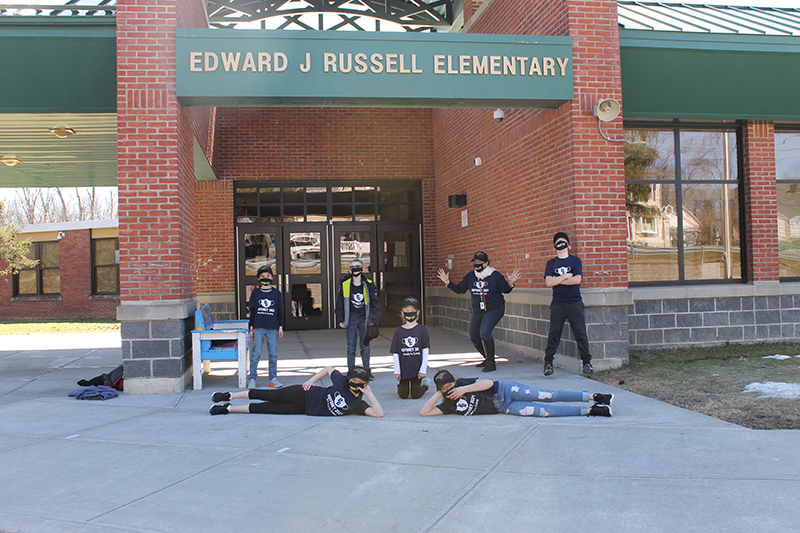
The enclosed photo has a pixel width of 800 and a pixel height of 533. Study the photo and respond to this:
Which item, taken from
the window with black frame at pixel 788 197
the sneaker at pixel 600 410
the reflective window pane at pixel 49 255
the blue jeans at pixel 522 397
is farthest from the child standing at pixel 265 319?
the reflective window pane at pixel 49 255

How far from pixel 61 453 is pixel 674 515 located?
4.69m

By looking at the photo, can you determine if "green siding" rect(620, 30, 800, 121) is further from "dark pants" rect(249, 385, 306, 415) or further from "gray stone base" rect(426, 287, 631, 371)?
"dark pants" rect(249, 385, 306, 415)

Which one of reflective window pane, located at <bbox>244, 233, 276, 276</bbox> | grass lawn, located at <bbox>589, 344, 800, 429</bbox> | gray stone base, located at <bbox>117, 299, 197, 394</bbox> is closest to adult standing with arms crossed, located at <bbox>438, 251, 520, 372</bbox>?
grass lawn, located at <bbox>589, 344, 800, 429</bbox>

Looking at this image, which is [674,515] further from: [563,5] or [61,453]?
[563,5]

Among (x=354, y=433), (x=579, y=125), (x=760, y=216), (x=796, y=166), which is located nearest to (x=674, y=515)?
(x=354, y=433)

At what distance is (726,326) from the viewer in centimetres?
966

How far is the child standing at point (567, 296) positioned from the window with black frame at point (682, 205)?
7.28 feet

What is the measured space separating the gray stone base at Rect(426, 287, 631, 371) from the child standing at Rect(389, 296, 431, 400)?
2.54m

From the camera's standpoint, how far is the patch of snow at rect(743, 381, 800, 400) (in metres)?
6.42

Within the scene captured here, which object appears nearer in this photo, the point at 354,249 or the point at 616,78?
the point at 616,78

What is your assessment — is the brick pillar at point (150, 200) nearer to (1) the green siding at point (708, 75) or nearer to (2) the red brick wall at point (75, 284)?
(1) the green siding at point (708, 75)

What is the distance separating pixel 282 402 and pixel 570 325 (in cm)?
405

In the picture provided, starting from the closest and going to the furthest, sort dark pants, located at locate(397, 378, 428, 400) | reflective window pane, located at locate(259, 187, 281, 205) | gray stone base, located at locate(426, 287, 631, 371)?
dark pants, located at locate(397, 378, 428, 400), gray stone base, located at locate(426, 287, 631, 371), reflective window pane, located at locate(259, 187, 281, 205)

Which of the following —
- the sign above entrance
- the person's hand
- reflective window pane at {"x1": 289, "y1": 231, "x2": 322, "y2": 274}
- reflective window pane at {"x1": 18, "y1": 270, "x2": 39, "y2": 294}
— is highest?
the sign above entrance
